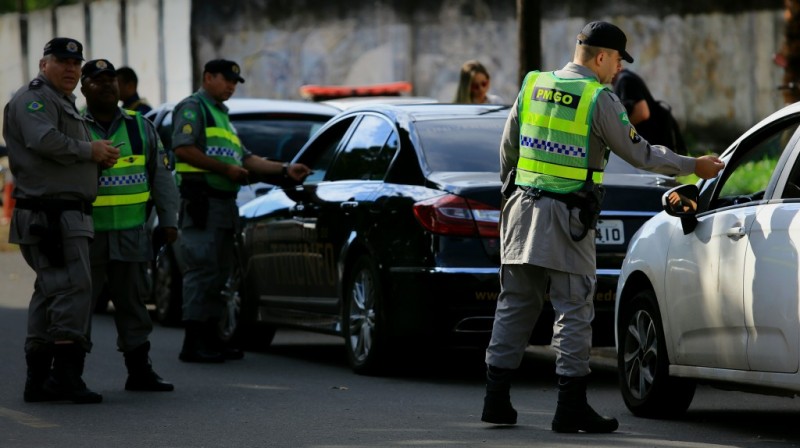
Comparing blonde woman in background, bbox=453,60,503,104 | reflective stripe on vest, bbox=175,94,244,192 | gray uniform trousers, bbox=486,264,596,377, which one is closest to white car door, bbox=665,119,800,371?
gray uniform trousers, bbox=486,264,596,377

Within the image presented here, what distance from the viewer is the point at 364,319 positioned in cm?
1009

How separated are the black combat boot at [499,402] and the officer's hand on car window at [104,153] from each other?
2470mm

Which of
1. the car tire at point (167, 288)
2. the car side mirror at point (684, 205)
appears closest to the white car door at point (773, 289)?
the car side mirror at point (684, 205)

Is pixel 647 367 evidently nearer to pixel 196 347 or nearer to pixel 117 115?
pixel 117 115

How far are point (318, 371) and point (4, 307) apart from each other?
5764 mm

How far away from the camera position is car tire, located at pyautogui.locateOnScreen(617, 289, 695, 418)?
317 inches

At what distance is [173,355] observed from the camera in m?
11.7

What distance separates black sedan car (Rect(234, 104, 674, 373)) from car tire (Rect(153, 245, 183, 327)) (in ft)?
6.88

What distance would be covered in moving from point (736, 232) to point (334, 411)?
2.26 meters

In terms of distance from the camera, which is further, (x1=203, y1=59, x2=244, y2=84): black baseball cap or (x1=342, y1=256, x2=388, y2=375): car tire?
(x1=203, y1=59, x2=244, y2=84): black baseball cap

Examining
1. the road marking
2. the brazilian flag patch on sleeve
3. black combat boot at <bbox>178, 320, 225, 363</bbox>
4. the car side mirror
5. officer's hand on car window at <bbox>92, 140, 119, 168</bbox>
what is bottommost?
black combat boot at <bbox>178, 320, 225, 363</bbox>

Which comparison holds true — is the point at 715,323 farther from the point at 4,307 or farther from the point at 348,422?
the point at 4,307

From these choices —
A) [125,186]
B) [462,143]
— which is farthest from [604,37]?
[125,186]

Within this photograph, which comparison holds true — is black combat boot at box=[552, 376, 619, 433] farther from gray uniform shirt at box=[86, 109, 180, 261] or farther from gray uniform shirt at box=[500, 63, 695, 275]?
gray uniform shirt at box=[86, 109, 180, 261]
